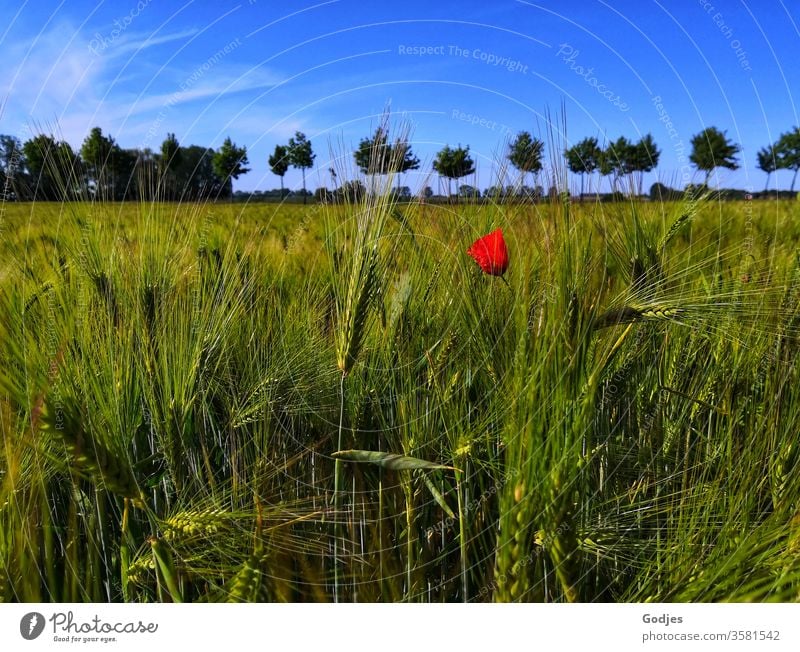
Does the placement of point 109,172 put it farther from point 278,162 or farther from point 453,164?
point 453,164

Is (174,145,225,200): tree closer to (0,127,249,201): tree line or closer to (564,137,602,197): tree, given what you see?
(0,127,249,201): tree line

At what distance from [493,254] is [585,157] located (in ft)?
1.17

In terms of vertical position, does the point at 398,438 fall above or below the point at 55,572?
above

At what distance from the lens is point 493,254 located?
33.2 inches

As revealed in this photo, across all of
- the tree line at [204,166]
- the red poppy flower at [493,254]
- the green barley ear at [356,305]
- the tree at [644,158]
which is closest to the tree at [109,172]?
the tree line at [204,166]

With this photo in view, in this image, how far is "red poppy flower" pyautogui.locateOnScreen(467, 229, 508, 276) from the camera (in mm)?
824

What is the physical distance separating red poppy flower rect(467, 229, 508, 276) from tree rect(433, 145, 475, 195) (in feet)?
0.48

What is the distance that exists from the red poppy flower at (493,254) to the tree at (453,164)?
148mm

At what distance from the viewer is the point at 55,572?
2.93 feet

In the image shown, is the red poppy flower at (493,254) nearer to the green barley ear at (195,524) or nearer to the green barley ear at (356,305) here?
the green barley ear at (356,305)
